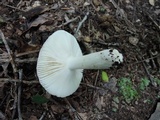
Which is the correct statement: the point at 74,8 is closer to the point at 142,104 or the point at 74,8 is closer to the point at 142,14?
the point at 142,14

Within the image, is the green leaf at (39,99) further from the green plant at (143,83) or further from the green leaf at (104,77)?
the green plant at (143,83)

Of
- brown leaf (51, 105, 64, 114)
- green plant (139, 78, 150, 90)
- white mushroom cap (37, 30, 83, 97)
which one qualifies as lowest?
green plant (139, 78, 150, 90)

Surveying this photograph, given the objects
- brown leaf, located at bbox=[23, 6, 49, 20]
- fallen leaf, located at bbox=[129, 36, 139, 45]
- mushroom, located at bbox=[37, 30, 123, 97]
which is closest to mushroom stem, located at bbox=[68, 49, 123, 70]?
mushroom, located at bbox=[37, 30, 123, 97]

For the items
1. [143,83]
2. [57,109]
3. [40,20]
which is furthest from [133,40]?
[57,109]

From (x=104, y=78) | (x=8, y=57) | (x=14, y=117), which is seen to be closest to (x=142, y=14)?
(x=104, y=78)

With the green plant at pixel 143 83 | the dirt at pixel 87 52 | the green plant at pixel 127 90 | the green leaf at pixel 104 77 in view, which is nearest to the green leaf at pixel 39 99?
the dirt at pixel 87 52

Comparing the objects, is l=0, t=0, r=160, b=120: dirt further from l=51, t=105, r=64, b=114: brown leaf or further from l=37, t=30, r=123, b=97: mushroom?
l=37, t=30, r=123, b=97: mushroom

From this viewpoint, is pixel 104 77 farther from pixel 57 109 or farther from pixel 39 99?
pixel 39 99
